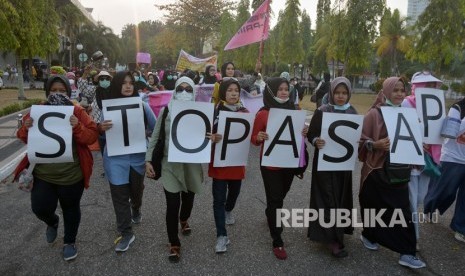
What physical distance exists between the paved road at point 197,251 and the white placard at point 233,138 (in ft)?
3.11

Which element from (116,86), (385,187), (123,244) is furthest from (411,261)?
(116,86)

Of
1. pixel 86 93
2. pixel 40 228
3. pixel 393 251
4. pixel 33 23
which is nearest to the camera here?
pixel 393 251

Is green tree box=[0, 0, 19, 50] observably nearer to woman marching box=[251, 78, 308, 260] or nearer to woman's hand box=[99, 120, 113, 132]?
woman's hand box=[99, 120, 113, 132]

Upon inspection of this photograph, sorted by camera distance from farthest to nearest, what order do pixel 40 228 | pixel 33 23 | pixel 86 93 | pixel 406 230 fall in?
pixel 33 23 → pixel 86 93 → pixel 40 228 → pixel 406 230

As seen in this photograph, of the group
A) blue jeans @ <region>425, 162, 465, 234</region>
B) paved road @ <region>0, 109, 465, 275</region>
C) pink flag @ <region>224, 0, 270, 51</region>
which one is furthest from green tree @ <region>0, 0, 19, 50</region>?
blue jeans @ <region>425, 162, 465, 234</region>

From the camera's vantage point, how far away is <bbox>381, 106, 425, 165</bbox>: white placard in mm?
3578

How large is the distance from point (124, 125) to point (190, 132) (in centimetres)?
68

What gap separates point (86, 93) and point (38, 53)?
540 inches

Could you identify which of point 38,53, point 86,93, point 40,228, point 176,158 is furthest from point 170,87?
point 38,53

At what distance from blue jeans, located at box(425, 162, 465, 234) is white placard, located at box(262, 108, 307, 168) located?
1.95m

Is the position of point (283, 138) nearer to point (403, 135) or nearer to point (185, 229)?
point (403, 135)

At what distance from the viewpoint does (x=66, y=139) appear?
340cm

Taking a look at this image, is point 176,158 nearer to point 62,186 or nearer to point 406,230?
point 62,186

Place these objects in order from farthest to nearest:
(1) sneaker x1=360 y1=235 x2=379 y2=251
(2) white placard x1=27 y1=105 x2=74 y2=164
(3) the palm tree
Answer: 1. (3) the palm tree
2. (1) sneaker x1=360 y1=235 x2=379 y2=251
3. (2) white placard x1=27 y1=105 x2=74 y2=164
